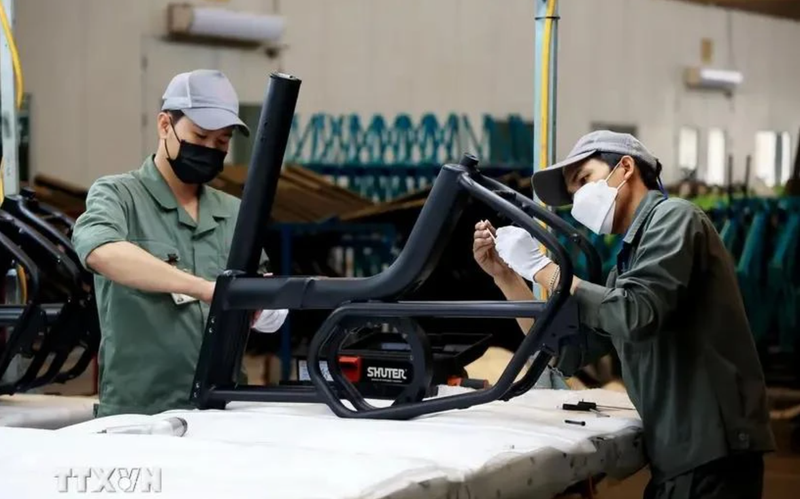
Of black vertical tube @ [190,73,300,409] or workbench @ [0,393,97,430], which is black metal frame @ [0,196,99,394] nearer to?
workbench @ [0,393,97,430]

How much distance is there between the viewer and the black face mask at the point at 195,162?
2.59 m

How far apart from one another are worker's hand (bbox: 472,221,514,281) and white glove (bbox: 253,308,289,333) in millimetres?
459

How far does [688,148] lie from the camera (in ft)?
41.7

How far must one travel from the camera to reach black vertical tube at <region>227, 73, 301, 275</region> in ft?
7.78

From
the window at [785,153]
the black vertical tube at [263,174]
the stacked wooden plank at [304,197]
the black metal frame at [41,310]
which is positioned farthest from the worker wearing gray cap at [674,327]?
the window at [785,153]

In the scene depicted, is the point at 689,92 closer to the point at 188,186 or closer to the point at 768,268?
the point at 768,268

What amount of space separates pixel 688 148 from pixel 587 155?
10898 mm

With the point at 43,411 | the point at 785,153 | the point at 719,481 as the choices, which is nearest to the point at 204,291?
the point at 43,411


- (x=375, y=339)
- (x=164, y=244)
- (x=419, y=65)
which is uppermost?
(x=419, y=65)

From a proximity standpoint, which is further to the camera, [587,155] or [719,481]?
[587,155]

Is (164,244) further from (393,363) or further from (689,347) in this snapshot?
(689,347)

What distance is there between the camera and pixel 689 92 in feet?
41.0

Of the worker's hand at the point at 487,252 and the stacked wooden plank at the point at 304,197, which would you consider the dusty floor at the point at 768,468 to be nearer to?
the worker's hand at the point at 487,252

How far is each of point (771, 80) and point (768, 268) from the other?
7.63 meters
